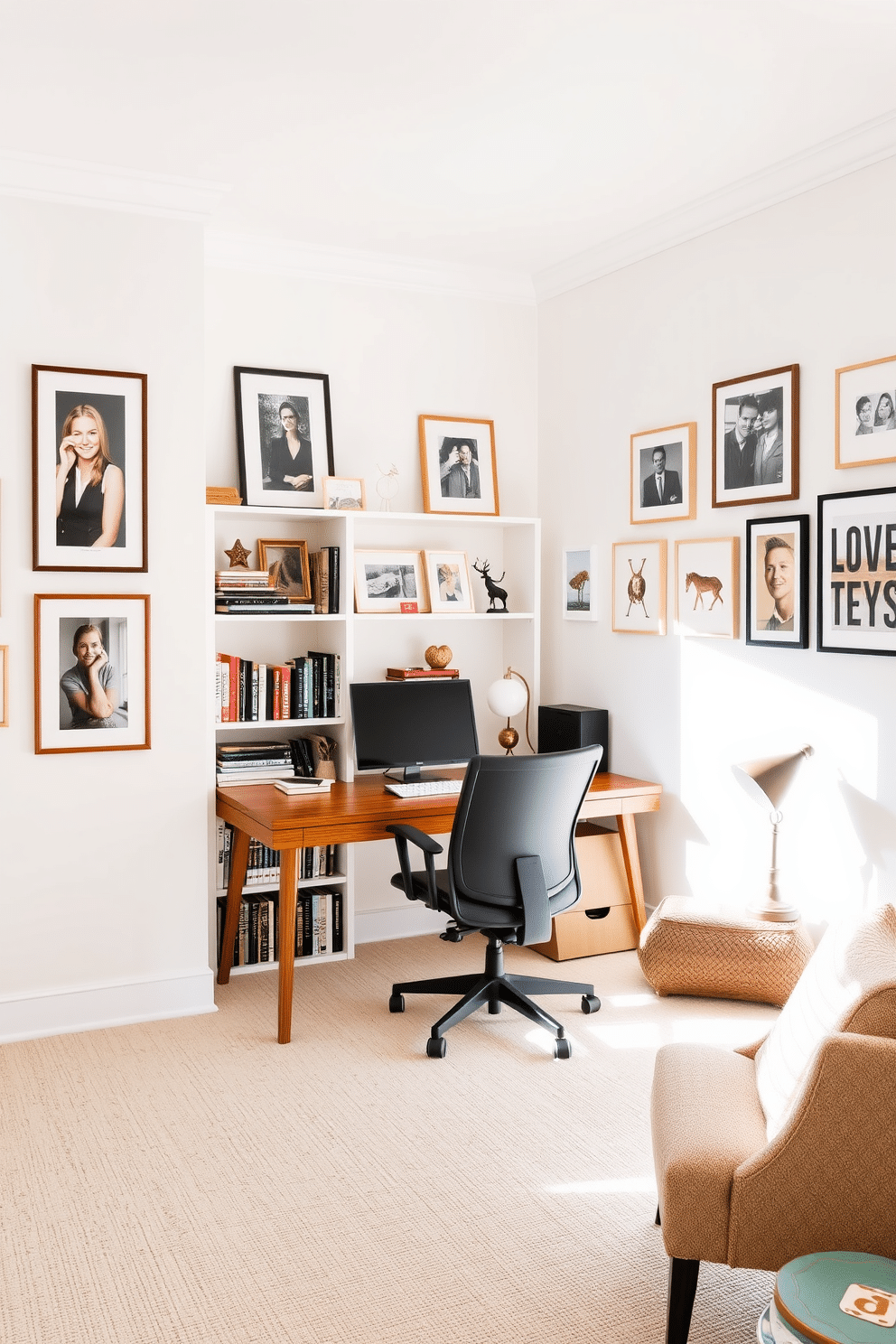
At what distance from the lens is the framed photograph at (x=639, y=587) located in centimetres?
437

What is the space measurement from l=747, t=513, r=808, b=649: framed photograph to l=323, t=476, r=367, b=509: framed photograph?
1534mm

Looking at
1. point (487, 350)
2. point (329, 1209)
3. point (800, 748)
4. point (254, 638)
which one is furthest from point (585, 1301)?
point (487, 350)

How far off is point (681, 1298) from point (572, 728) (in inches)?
108

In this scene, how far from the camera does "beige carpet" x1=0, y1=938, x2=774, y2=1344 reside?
7.31ft

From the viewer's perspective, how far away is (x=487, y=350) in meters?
4.95

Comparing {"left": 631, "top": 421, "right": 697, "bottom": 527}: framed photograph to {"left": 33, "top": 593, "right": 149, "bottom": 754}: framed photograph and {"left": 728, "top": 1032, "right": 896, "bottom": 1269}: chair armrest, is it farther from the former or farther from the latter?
{"left": 728, "top": 1032, "right": 896, "bottom": 1269}: chair armrest

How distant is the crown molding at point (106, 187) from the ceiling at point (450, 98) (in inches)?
1.5

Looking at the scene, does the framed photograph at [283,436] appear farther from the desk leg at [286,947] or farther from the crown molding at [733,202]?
the desk leg at [286,947]

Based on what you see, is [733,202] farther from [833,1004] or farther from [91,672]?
[833,1004]

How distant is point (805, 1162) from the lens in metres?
1.87

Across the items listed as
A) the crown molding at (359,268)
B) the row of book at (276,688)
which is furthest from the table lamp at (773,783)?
the crown molding at (359,268)

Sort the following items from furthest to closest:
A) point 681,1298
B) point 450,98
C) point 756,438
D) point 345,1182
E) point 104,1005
→ point 756,438, point 104,1005, point 450,98, point 345,1182, point 681,1298

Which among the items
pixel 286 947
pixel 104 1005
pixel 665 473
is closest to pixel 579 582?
pixel 665 473

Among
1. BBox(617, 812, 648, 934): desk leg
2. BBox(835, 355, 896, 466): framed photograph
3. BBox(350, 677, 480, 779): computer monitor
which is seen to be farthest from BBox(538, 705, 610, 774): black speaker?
BBox(835, 355, 896, 466): framed photograph
